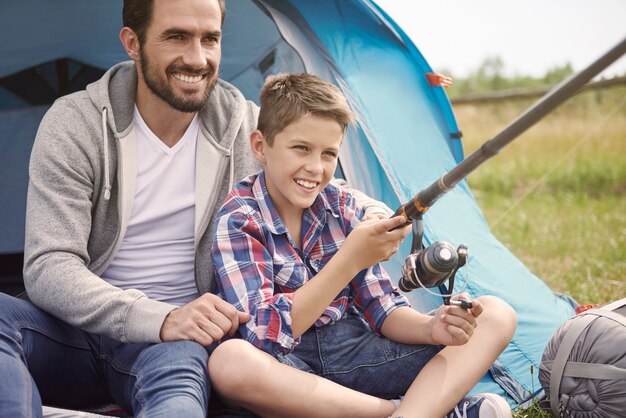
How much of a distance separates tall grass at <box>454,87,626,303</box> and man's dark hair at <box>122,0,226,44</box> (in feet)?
6.49

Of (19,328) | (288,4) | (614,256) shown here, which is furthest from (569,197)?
(19,328)

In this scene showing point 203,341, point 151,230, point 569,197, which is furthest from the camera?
point 569,197

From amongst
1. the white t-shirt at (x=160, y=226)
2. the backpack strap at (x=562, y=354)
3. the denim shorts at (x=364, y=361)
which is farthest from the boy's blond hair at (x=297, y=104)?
the backpack strap at (x=562, y=354)

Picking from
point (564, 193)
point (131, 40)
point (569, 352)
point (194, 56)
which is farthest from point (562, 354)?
point (564, 193)

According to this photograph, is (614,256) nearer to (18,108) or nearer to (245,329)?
(245,329)

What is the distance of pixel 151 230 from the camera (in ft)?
8.07

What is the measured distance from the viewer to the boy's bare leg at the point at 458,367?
204 centimetres

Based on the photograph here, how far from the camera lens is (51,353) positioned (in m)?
2.15

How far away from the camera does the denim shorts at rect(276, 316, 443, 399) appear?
2.18 m

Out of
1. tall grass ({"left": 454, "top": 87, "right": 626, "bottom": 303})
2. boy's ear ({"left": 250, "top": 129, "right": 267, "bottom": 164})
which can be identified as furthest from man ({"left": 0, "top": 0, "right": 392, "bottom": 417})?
tall grass ({"left": 454, "top": 87, "right": 626, "bottom": 303})

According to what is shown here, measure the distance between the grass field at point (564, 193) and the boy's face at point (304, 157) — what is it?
39.9 inches

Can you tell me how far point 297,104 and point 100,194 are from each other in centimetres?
66

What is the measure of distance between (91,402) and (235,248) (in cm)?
66

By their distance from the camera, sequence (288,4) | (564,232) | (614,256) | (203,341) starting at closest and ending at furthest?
(203,341) < (288,4) < (614,256) < (564,232)
